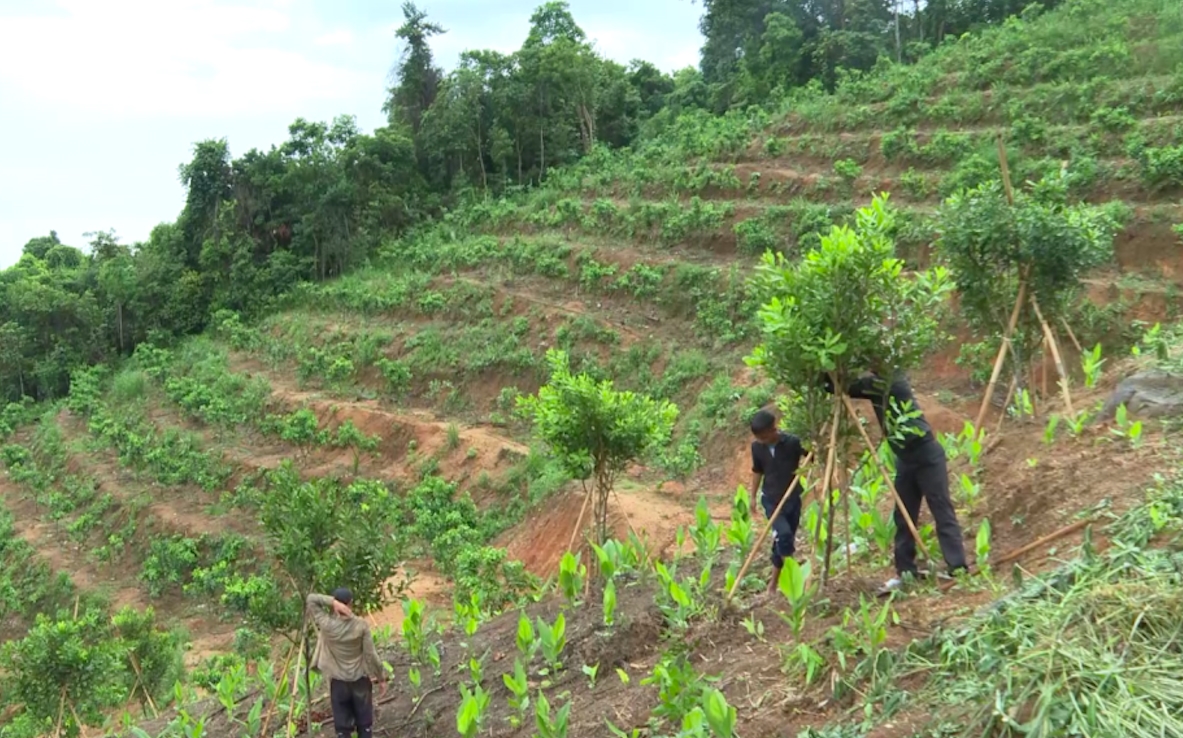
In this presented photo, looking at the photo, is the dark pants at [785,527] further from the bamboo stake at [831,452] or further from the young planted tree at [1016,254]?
the young planted tree at [1016,254]

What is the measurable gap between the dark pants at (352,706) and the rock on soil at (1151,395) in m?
5.88

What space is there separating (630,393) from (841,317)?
142 inches

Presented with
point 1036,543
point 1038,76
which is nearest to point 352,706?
point 1036,543

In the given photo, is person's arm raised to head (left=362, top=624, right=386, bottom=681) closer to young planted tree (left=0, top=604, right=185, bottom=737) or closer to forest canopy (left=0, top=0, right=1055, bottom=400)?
young planted tree (left=0, top=604, right=185, bottom=737)

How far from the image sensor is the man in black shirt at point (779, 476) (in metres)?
5.97

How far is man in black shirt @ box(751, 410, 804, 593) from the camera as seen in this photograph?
5.97m

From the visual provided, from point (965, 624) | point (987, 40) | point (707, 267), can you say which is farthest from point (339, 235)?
point (965, 624)

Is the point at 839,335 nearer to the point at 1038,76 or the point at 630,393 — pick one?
the point at 630,393

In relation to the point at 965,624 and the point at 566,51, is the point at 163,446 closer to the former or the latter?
the point at 566,51

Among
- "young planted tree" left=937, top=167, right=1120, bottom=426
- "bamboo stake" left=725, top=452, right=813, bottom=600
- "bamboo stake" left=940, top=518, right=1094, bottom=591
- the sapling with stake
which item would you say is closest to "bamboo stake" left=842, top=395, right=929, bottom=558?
"bamboo stake" left=940, top=518, right=1094, bottom=591

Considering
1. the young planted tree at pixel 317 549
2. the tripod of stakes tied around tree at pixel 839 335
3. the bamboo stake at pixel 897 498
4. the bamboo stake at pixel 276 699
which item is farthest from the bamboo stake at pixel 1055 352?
the bamboo stake at pixel 276 699

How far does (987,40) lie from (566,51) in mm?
13626

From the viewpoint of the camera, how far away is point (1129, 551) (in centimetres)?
418

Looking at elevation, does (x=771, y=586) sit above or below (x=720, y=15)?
below
